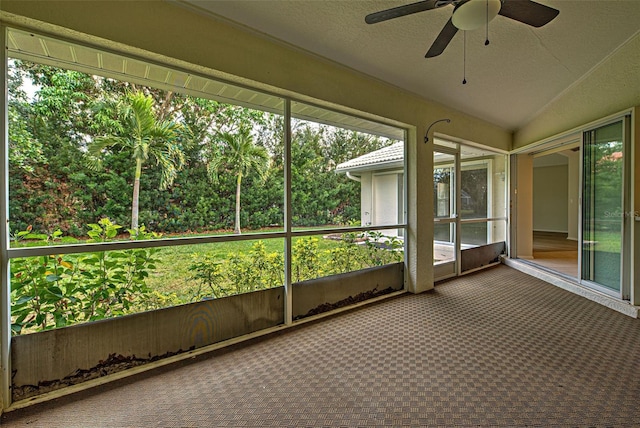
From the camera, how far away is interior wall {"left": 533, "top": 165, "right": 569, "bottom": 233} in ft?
31.0

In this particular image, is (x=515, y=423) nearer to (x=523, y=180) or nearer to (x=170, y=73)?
(x=170, y=73)

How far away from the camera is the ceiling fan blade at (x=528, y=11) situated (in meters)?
1.74

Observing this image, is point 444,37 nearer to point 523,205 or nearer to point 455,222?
point 455,222

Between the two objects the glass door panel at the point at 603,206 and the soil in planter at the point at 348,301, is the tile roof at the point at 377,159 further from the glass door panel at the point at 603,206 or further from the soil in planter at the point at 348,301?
the glass door panel at the point at 603,206

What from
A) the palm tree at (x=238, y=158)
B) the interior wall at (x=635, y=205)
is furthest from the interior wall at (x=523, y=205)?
the palm tree at (x=238, y=158)

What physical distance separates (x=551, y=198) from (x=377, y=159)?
9280 mm

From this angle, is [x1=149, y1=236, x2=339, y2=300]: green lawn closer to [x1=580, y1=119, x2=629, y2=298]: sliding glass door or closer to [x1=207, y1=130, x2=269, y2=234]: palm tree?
[x1=207, y1=130, x2=269, y2=234]: palm tree

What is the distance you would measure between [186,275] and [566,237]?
10.6 meters

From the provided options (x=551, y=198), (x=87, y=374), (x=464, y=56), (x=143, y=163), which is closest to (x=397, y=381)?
(x=87, y=374)

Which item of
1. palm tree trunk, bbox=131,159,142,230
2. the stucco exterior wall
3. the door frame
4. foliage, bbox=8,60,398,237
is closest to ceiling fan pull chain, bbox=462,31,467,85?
the stucco exterior wall

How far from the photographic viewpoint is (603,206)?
139 inches

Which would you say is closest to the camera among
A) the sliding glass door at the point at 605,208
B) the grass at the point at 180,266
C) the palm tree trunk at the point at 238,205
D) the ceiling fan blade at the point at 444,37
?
the ceiling fan blade at the point at 444,37

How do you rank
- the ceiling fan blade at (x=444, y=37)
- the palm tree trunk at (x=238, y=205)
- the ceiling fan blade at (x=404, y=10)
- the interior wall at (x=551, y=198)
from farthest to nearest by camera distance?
1. the interior wall at (x=551, y=198)
2. the palm tree trunk at (x=238, y=205)
3. the ceiling fan blade at (x=444, y=37)
4. the ceiling fan blade at (x=404, y=10)

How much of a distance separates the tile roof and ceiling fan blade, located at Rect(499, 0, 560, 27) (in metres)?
1.96
